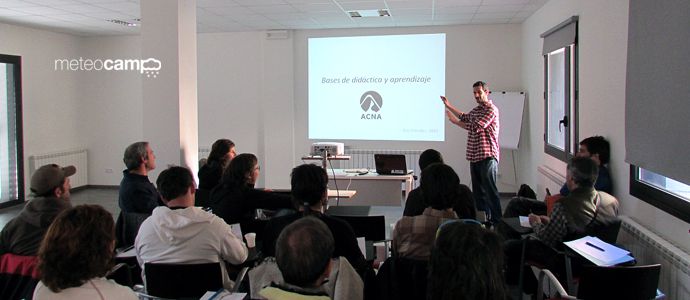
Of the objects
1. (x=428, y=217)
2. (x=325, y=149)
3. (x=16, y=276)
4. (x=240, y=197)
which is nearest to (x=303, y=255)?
(x=428, y=217)

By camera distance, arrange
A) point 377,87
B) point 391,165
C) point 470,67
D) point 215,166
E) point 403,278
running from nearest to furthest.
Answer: point 403,278
point 215,166
point 391,165
point 470,67
point 377,87

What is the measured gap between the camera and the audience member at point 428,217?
2566 millimetres

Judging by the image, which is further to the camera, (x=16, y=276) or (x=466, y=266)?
(x=16, y=276)

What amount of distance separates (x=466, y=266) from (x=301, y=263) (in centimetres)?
51

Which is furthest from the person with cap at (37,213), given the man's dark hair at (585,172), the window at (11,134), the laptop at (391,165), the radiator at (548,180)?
the window at (11,134)

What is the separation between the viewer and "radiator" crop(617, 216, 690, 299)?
2.79 m

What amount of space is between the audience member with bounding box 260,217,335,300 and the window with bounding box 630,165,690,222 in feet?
7.49

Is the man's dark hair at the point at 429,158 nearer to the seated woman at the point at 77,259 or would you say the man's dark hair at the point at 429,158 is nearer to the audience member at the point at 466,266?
the audience member at the point at 466,266

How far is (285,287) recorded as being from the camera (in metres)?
1.70

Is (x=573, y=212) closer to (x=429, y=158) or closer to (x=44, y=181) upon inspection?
(x=429, y=158)

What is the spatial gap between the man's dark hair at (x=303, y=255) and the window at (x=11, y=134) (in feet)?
25.4

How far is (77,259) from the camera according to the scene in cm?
172

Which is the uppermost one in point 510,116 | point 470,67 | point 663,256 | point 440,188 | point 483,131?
point 470,67

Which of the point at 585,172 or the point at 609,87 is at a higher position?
the point at 609,87
